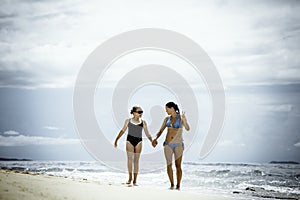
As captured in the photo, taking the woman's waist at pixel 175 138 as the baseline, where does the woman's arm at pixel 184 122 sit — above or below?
above

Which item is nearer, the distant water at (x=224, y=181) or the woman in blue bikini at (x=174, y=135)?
the woman in blue bikini at (x=174, y=135)

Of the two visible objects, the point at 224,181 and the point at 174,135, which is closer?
the point at 174,135

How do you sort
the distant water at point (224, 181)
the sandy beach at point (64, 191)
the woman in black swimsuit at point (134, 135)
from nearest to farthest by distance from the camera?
the sandy beach at point (64, 191) < the woman in black swimsuit at point (134, 135) < the distant water at point (224, 181)

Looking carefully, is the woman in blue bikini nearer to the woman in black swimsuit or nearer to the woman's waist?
the woman's waist

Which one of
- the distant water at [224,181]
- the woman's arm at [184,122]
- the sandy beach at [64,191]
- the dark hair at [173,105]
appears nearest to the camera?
the sandy beach at [64,191]

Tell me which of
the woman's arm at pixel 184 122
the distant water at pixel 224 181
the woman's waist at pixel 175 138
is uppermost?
the woman's arm at pixel 184 122

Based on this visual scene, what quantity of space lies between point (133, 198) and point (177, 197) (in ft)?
2.95

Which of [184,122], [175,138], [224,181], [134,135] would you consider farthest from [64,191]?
[224,181]

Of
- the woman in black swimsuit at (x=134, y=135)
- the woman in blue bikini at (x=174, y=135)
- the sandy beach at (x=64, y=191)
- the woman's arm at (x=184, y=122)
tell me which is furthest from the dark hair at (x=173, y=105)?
the sandy beach at (x=64, y=191)

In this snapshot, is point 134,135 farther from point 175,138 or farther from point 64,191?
point 64,191

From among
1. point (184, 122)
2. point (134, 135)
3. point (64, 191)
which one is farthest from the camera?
point (134, 135)

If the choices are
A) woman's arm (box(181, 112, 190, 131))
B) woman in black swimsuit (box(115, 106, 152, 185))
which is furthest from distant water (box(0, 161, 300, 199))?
woman's arm (box(181, 112, 190, 131))

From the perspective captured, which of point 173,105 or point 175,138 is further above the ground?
point 173,105

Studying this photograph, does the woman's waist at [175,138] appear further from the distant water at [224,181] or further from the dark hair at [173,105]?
the distant water at [224,181]
